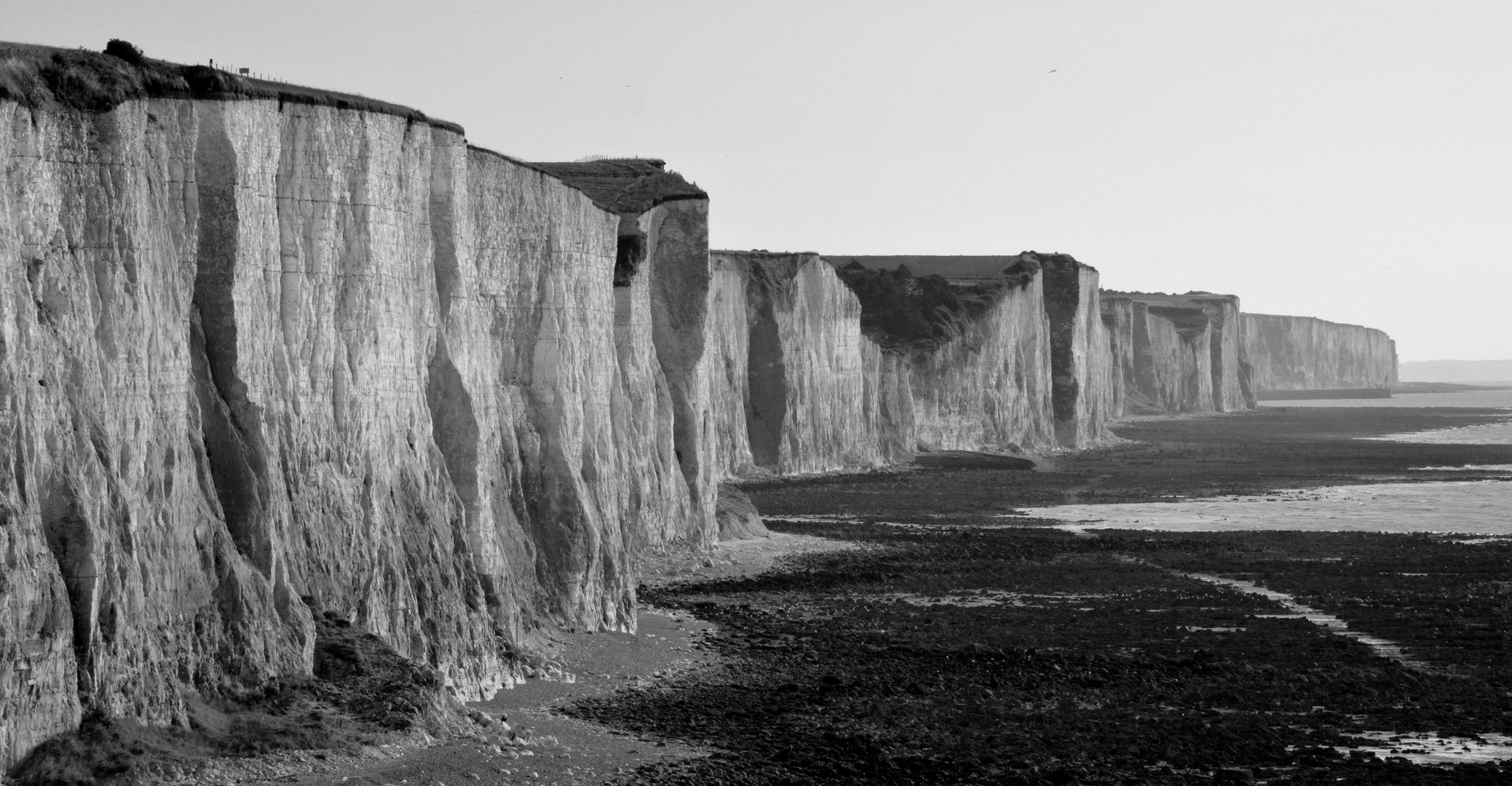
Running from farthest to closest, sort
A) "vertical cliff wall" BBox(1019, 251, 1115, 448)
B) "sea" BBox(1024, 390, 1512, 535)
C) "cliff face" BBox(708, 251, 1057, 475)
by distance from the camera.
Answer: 1. "vertical cliff wall" BBox(1019, 251, 1115, 448)
2. "cliff face" BBox(708, 251, 1057, 475)
3. "sea" BBox(1024, 390, 1512, 535)

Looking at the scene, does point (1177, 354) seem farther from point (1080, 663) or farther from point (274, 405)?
point (274, 405)

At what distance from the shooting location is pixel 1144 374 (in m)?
124

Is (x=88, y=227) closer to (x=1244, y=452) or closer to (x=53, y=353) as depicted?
(x=53, y=353)

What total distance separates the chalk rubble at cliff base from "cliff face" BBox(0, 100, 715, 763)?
0.03 meters

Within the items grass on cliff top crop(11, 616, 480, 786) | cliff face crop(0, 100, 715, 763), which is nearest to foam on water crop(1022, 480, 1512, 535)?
cliff face crop(0, 100, 715, 763)

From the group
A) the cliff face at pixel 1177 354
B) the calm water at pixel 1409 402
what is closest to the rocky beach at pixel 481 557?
the cliff face at pixel 1177 354

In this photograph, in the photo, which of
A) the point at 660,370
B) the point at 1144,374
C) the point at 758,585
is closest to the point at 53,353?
the point at 758,585

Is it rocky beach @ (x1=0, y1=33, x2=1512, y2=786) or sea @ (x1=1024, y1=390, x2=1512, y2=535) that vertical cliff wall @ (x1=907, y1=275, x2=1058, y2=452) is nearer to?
sea @ (x1=1024, y1=390, x2=1512, y2=535)

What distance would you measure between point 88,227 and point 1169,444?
73.2 metres

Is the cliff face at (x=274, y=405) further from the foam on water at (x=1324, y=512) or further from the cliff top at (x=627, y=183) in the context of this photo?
the foam on water at (x=1324, y=512)

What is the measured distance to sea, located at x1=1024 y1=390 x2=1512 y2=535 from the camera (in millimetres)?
43625

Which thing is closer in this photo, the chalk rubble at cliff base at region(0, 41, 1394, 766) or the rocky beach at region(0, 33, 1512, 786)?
the chalk rubble at cliff base at region(0, 41, 1394, 766)

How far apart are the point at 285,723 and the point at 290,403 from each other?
10.9 ft

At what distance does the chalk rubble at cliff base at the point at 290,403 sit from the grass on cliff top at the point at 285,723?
18 centimetres
